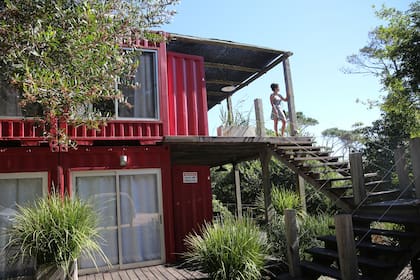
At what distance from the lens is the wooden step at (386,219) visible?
13.5 feet

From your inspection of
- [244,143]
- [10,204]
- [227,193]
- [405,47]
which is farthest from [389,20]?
[10,204]

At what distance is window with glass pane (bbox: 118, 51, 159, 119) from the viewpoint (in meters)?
6.51

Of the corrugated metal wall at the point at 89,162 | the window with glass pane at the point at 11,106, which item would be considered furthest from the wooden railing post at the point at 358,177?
the window with glass pane at the point at 11,106

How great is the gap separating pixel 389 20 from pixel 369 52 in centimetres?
669

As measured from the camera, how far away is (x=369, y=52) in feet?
55.6

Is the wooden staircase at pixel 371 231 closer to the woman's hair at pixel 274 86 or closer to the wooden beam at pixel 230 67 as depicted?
the woman's hair at pixel 274 86

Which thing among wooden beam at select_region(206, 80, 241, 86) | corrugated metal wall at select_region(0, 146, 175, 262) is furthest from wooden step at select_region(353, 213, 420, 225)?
wooden beam at select_region(206, 80, 241, 86)

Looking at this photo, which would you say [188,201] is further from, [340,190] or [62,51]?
[62,51]

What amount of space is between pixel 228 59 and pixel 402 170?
15.5ft

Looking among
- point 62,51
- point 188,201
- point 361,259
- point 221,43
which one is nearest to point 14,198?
point 62,51

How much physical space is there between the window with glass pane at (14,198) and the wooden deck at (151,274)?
106cm

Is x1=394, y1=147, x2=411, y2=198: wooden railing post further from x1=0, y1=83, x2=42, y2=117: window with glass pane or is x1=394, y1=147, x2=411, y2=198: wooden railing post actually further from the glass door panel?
x1=0, y1=83, x2=42, y2=117: window with glass pane

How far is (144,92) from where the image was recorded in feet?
21.9

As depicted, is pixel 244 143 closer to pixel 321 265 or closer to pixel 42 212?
pixel 321 265
